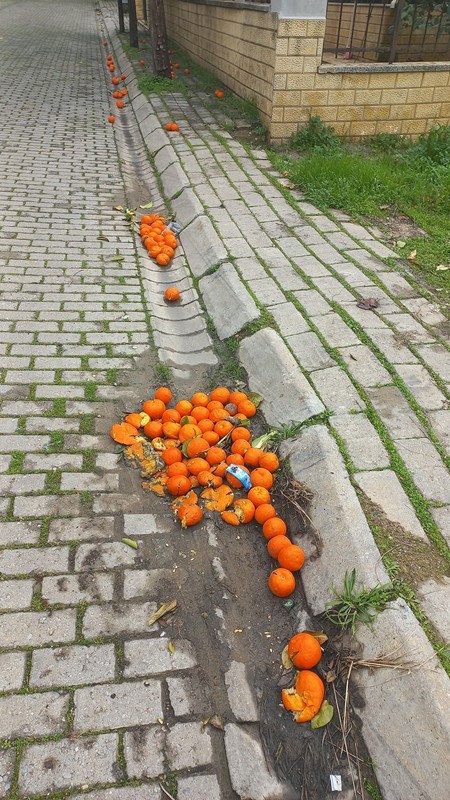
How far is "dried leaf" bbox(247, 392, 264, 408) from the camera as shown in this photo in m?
3.80

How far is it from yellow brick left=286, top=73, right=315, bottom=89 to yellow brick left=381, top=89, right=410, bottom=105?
0.99 m

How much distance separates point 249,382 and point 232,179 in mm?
3786

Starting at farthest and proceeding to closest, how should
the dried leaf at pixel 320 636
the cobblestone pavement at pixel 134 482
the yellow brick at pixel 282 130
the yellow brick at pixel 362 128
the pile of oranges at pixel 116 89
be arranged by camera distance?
1. the pile of oranges at pixel 116 89
2. the yellow brick at pixel 362 128
3. the yellow brick at pixel 282 130
4. the dried leaf at pixel 320 636
5. the cobblestone pavement at pixel 134 482

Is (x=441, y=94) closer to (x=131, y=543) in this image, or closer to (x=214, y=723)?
(x=131, y=543)

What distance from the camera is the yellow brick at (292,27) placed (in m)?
6.87

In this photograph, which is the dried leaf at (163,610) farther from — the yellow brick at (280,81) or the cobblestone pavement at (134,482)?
the yellow brick at (280,81)

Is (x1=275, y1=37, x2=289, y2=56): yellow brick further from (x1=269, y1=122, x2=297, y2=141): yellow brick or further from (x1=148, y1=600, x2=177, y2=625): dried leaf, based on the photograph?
(x1=148, y1=600, x2=177, y2=625): dried leaf

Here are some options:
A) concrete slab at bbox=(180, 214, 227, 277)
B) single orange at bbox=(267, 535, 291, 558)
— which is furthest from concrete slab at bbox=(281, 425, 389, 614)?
concrete slab at bbox=(180, 214, 227, 277)

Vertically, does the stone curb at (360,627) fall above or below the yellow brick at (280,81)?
below

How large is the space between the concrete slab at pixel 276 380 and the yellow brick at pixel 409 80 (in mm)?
5268

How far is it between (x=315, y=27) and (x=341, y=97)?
86 cm

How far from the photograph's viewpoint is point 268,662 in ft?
8.52

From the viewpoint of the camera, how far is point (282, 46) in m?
7.00

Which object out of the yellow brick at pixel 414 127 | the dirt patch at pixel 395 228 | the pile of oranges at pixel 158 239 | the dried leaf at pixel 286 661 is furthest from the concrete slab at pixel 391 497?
the yellow brick at pixel 414 127
